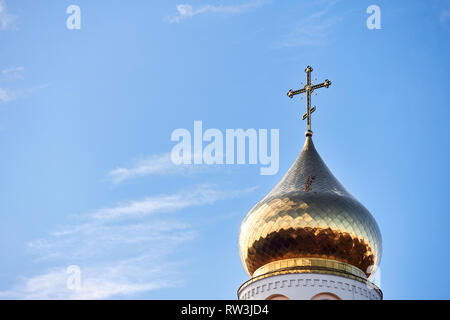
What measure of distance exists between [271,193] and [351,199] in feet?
5.79

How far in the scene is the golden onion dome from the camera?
17859 millimetres

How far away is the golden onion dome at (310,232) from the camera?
703 inches

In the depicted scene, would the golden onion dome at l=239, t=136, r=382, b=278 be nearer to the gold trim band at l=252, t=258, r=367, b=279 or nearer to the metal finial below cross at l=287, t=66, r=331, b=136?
the gold trim band at l=252, t=258, r=367, b=279

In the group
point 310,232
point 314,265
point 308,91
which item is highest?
point 308,91

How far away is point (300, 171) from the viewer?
19516mm

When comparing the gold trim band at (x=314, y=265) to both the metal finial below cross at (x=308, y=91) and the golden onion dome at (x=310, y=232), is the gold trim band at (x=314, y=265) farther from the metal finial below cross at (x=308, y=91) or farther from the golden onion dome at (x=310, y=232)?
the metal finial below cross at (x=308, y=91)

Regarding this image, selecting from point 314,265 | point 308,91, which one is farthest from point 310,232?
point 308,91

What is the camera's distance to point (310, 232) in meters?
18.0

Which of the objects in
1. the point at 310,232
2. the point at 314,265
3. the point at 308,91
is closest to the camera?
the point at 314,265

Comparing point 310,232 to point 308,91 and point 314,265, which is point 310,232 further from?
point 308,91

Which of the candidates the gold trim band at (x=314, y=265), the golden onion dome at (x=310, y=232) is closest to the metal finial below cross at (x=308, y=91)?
the golden onion dome at (x=310, y=232)

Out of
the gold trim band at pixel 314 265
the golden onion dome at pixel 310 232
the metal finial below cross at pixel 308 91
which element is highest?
the metal finial below cross at pixel 308 91
